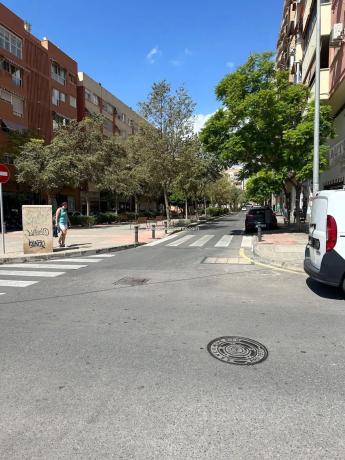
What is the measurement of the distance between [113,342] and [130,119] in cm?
6997

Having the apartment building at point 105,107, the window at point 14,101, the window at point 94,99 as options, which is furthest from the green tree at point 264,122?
the window at point 94,99

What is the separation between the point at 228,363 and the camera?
4.00 meters

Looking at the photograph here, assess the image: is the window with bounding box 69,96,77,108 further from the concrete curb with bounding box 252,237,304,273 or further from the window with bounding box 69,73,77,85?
the concrete curb with bounding box 252,237,304,273

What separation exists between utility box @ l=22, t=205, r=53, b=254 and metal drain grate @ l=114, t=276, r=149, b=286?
17.0ft

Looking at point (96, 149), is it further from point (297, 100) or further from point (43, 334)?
point (43, 334)

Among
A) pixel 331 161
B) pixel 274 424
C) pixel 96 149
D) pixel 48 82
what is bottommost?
pixel 274 424

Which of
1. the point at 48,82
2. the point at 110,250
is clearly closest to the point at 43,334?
the point at 110,250

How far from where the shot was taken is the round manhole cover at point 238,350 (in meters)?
4.08

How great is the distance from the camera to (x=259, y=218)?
919 inches

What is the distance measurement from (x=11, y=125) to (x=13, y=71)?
17.8ft

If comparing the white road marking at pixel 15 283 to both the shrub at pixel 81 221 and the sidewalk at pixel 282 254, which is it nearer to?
the sidewalk at pixel 282 254

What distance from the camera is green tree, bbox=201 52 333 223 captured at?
17.9 meters

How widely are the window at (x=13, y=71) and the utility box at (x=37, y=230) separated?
26.7 m

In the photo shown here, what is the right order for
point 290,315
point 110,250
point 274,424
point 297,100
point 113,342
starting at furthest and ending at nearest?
point 297,100 → point 110,250 → point 290,315 → point 113,342 → point 274,424
